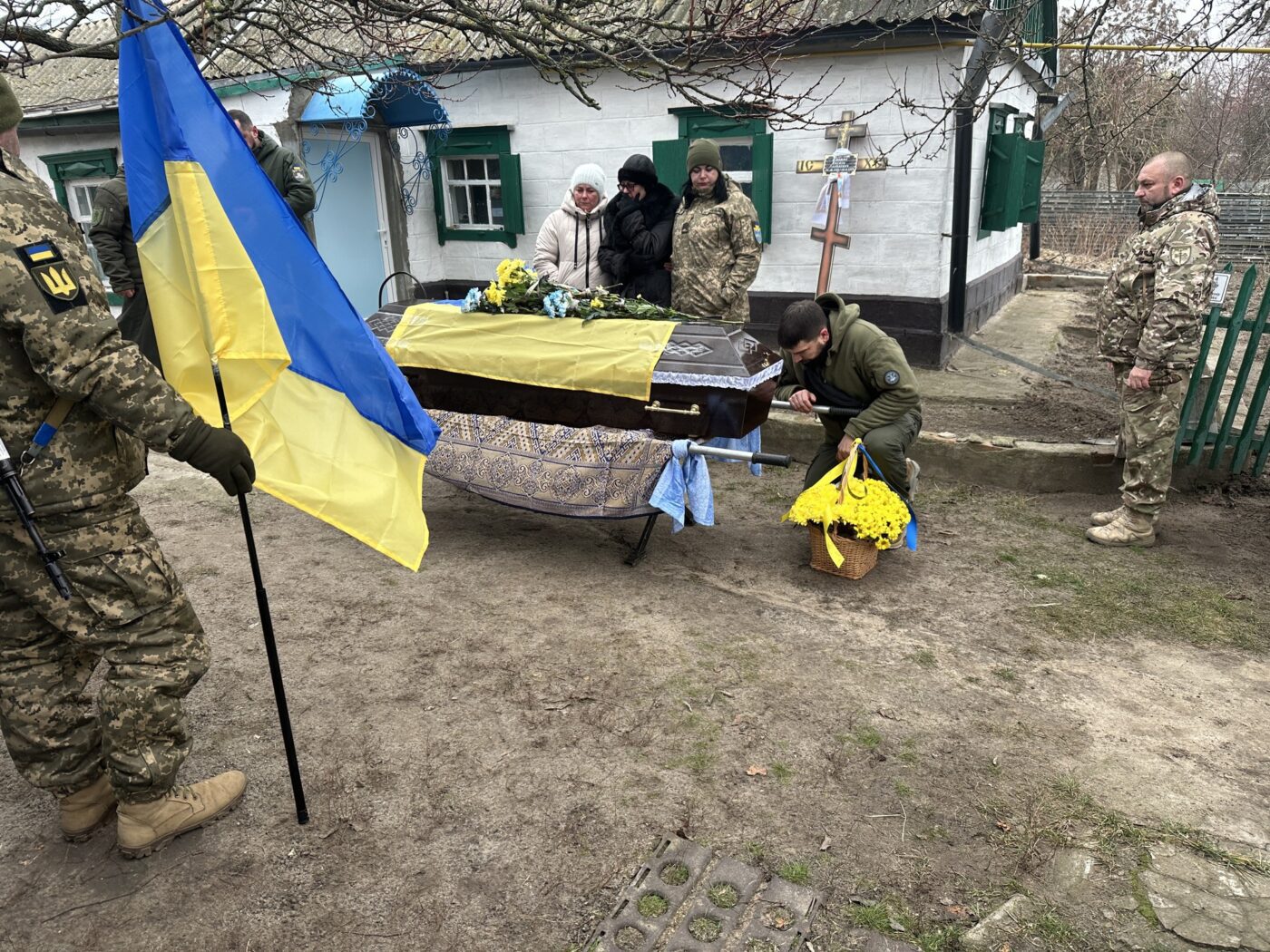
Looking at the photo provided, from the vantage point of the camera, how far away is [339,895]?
2.49 m

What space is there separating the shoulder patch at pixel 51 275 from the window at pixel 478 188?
25.0 feet

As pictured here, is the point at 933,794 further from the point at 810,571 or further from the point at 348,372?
the point at 348,372

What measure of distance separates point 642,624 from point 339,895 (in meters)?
1.81

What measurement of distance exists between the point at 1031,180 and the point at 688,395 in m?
8.37

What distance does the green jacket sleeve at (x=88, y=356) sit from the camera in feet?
6.83

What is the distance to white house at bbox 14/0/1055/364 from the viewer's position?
784 centimetres

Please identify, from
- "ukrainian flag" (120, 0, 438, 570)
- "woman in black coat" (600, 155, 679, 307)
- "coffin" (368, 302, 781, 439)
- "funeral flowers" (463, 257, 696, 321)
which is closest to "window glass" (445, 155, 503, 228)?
"woman in black coat" (600, 155, 679, 307)

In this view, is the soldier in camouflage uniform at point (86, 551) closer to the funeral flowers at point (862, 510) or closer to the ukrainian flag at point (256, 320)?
the ukrainian flag at point (256, 320)

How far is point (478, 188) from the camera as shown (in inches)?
391

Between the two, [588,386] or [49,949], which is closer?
[49,949]

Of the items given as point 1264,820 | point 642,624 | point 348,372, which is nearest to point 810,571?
point 642,624

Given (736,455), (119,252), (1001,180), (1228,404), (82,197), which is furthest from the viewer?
(82,197)

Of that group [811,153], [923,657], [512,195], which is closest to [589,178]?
[811,153]

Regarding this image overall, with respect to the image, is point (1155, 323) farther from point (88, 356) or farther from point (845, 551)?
point (88, 356)
